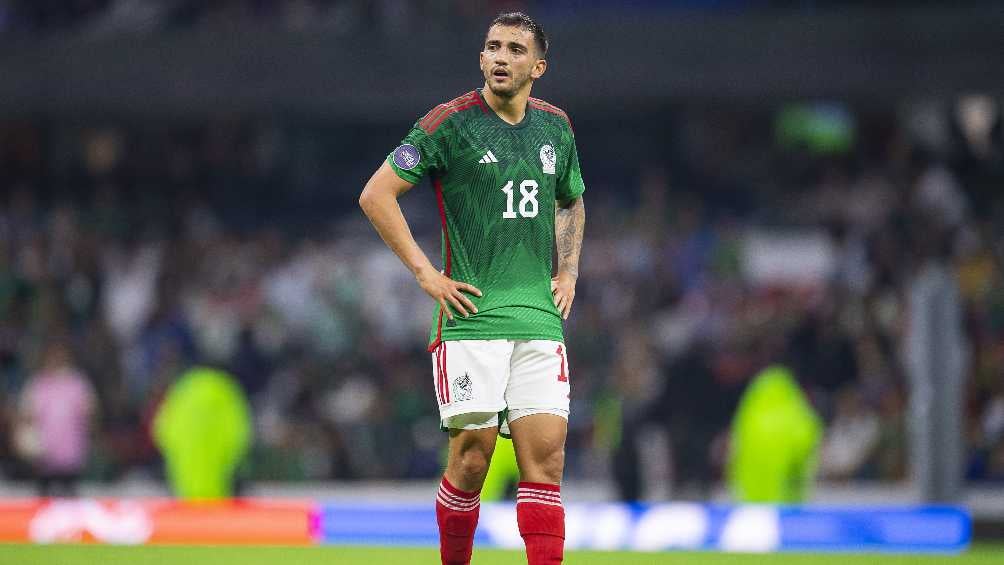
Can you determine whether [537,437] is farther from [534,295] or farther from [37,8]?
[37,8]

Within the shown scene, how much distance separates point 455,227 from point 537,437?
32.5 inches

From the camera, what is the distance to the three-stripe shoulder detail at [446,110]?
237 inches

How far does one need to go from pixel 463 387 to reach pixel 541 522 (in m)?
0.55

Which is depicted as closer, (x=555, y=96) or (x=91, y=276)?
(x=555, y=96)

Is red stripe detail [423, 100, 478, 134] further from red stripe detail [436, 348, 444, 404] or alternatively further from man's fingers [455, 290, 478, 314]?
red stripe detail [436, 348, 444, 404]

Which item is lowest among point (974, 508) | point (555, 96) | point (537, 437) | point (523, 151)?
point (974, 508)

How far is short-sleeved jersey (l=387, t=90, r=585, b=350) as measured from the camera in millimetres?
5977

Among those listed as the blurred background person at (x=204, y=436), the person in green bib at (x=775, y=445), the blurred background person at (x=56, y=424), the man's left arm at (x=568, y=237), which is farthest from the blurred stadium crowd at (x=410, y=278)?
the man's left arm at (x=568, y=237)

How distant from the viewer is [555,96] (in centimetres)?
1527

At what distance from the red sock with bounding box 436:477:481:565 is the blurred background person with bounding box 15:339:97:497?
8.41m

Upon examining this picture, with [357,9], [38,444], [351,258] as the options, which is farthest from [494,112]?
[351,258]

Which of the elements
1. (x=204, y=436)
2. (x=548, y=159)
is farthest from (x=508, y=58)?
(x=204, y=436)

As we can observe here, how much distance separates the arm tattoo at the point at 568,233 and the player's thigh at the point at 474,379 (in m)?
0.56

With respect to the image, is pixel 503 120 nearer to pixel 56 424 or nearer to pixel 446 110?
pixel 446 110
